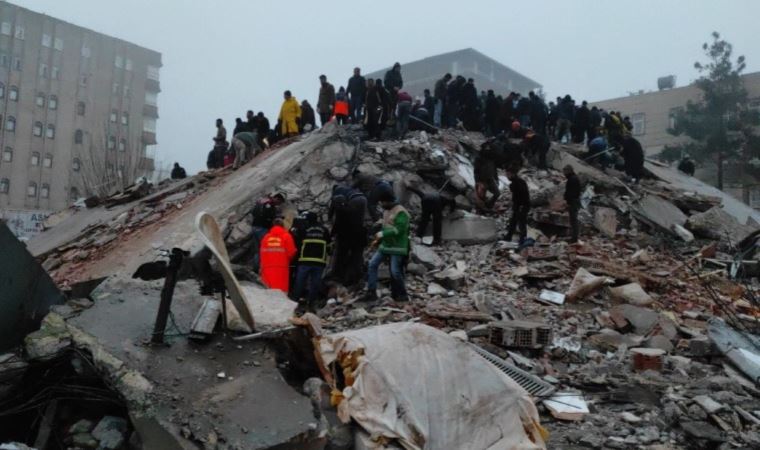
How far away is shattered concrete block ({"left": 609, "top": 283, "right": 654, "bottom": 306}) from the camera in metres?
8.00

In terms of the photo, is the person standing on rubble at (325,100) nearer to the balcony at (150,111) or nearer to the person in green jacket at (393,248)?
the person in green jacket at (393,248)

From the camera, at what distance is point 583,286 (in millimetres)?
8039

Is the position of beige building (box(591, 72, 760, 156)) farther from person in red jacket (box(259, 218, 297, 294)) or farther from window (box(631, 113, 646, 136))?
person in red jacket (box(259, 218, 297, 294))

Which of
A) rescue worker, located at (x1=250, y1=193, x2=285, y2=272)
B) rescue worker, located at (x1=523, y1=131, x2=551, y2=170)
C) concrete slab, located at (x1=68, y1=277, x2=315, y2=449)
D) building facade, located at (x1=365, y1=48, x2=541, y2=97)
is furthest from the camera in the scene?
building facade, located at (x1=365, y1=48, x2=541, y2=97)

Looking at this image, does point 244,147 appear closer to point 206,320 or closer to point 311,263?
point 311,263

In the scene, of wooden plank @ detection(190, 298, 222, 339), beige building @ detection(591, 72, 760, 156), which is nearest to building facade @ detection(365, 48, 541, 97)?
beige building @ detection(591, 72, 760, 156)

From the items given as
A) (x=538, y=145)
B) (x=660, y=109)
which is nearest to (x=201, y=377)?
(x=538, y=145)

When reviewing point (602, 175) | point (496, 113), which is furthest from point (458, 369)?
point (496, 113)

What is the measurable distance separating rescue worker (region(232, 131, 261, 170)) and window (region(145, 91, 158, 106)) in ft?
109

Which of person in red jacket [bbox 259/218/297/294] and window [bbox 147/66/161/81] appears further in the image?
window [bbox 147/66/161/81]

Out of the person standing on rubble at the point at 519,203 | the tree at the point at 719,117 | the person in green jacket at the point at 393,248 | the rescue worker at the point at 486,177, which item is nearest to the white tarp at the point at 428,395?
the person in green jacket at the point at 393,248

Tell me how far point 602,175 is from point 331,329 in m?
9.06

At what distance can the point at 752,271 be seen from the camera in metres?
10.2

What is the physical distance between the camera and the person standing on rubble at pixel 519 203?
9.70 metres
